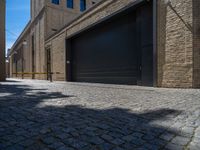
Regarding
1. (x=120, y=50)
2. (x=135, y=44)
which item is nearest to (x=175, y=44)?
(x=135, y=44)

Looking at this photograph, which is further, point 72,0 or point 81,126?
point 72,0

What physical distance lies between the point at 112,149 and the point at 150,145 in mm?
410

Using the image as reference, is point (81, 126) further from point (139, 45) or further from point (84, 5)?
point (84, 5)

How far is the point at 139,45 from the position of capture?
8359 millimetres

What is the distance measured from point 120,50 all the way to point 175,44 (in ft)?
10.2

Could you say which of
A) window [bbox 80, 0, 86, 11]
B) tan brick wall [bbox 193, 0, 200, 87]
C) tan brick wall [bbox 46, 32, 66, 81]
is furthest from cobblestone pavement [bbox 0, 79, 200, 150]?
window [bbox 80, 0, 86, 11]

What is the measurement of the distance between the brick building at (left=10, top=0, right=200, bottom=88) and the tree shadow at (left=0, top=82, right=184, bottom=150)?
4004mm

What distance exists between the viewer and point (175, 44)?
22.8ft

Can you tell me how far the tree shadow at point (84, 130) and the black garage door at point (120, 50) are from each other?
16.1 feet

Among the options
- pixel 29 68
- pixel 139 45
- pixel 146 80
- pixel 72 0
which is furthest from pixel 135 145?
pixel 29 68

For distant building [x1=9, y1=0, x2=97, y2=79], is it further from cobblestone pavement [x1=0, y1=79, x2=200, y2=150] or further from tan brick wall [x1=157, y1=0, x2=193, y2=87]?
cobblestone pavement [x1=0, y1=79, x2=200, y2=150]

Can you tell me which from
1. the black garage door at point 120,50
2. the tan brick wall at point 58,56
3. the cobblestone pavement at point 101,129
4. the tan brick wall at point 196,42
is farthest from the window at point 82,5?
the cobblestone pavement at point 101,129

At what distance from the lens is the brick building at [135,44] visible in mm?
6691

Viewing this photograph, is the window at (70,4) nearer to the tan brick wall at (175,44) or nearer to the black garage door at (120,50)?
the black garage door at (120,50)
